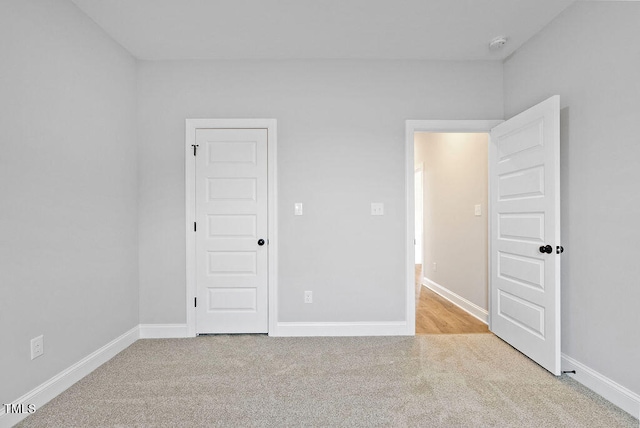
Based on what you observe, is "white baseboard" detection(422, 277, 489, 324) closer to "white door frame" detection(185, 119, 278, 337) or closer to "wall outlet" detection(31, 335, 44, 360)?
"white door frame" detection(185, 119, 278, 337)

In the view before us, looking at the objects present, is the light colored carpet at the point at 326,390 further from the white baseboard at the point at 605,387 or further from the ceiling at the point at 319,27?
the ceiling at the point at 319,27

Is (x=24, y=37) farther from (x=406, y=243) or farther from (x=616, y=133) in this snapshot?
(x=616, y=133)

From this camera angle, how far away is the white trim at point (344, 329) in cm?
304

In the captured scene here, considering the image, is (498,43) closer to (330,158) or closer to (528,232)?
(528,232)

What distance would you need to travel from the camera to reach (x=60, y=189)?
211 cm

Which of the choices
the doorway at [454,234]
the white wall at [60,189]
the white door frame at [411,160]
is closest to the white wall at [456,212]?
the doorway at [454,234]

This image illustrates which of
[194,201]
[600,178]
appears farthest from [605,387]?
[194,201]

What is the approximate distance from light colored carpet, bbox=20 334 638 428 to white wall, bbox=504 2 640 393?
40 centimetres

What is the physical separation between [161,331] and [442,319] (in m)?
2.82

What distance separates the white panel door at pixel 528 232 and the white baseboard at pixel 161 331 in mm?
2884

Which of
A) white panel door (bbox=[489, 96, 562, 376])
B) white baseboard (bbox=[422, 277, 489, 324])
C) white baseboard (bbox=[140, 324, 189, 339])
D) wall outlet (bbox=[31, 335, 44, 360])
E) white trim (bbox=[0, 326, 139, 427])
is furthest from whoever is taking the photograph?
white baseboard (bbox=[422, 277, 489, 324])

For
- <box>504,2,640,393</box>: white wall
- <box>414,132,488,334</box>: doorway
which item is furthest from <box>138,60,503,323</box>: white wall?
<box>504,2,640,393</box>: white wall

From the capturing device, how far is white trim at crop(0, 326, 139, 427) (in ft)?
5.84

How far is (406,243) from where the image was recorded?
3.07 metres
